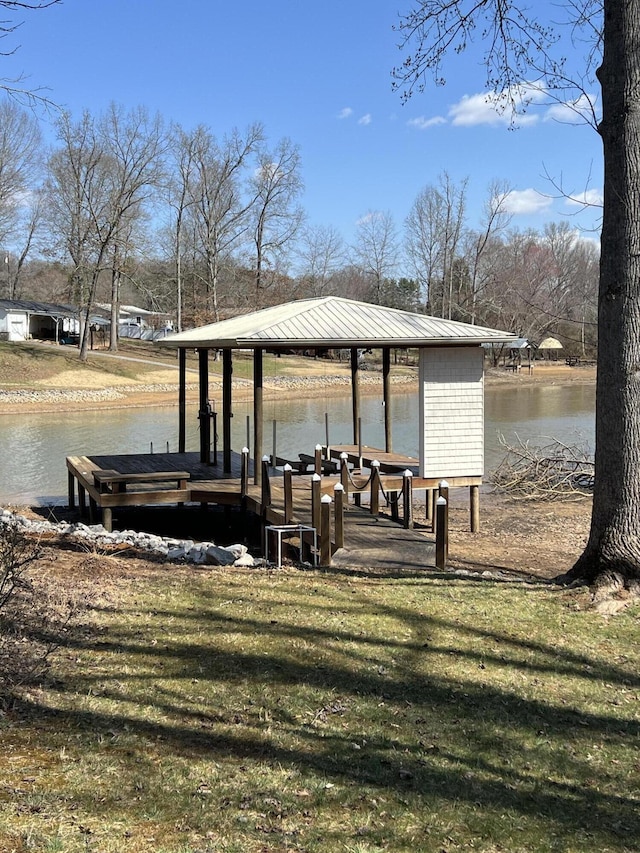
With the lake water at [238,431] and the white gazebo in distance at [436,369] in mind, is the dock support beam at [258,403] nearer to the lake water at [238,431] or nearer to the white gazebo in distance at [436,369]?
the white gazebo in distance at [436,369]

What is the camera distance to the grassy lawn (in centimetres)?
317

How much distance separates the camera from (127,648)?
5090mm

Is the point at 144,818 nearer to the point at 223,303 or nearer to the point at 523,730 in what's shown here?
the point at 523,730

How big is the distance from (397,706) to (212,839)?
1.61m

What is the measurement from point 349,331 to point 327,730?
7983mm

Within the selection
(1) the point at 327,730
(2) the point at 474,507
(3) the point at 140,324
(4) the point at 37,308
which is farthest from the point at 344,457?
(3) the point at 140,324

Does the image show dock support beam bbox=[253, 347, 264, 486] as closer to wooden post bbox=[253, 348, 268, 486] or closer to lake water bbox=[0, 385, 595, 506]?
wooden post bbox=[253, 348, 268, 486]

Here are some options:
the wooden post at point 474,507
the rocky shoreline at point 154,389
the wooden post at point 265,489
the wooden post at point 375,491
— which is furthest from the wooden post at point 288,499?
the rocky shoreline at point 154,389

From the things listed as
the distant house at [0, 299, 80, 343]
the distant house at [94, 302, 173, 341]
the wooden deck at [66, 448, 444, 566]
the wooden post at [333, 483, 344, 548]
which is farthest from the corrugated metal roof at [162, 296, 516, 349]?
the distant house at [94, 302, 173, 341]

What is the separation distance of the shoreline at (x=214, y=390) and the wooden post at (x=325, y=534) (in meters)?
26.8

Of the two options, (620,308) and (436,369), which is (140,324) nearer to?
(436,369)

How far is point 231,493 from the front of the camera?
11523 millimetres

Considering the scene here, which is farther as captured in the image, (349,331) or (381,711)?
(349,331)

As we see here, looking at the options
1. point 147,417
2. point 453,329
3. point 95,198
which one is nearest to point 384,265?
point 95,198
